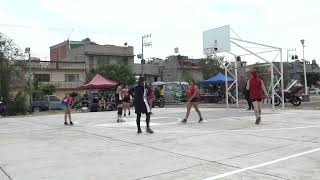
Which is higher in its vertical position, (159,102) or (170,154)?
(159,102)

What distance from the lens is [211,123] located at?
15.1 m

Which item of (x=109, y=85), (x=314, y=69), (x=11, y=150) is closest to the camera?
(x=11, y=150)

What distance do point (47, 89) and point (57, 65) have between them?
722cm

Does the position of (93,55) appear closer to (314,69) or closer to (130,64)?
(130,64)

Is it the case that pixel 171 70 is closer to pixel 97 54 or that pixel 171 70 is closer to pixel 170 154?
pixel 97 54

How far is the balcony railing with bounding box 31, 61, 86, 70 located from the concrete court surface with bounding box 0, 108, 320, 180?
5152cm

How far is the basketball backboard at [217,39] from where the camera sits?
945 inches

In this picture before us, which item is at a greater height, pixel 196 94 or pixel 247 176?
pixel 196 94

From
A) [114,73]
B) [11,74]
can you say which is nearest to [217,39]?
[11,74]

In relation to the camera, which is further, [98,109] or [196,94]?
Result: [98,109]

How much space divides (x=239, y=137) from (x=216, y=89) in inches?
1177

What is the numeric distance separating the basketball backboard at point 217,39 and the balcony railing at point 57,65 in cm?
4119

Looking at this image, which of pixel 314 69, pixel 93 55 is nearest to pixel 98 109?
pixel 93 55

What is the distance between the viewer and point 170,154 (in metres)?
9.05
